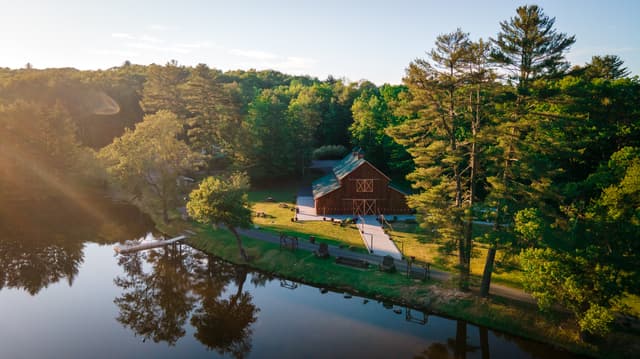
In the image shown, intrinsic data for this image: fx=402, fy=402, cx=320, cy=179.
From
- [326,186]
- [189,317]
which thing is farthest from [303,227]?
[189,317]

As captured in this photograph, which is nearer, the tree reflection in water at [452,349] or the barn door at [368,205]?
the tree reflection in water at [452,349]

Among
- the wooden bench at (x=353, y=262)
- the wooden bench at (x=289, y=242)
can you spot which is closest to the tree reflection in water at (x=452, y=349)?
the wooden bench at (x=353, y=262)

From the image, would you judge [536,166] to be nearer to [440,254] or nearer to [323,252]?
[440,254]

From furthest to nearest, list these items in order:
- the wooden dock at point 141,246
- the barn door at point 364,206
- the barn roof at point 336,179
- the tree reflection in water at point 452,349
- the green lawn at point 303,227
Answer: the barn door at point 364,206, the barn roof at point 336,179, the wooden dock at point 141,246, the green lawn at point 303,227, the tree reflection in water at point 452,349

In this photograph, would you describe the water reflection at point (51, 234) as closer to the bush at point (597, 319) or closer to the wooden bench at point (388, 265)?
the wooden bench at point (388, 265)

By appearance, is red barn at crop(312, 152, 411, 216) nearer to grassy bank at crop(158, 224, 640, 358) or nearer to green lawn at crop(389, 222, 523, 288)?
green lawn at crop(389, 222, 523, 288)

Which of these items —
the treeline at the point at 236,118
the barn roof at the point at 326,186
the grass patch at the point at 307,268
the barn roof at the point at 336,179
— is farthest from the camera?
the treeline at the point at 236,118

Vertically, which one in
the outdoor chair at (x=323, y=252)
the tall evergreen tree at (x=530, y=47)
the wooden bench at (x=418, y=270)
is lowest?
the wooden bench at (x=418, y=270)

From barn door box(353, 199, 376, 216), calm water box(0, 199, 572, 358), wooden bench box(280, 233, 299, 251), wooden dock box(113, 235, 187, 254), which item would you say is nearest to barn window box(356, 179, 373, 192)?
barn door box(353, 199, 376, 216)
